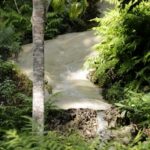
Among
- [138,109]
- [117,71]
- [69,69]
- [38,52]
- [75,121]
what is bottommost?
[75,121]

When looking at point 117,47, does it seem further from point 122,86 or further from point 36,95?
point 36,95

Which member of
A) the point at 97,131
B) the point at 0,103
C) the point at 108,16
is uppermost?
the point at 108,16

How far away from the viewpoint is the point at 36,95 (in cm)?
687

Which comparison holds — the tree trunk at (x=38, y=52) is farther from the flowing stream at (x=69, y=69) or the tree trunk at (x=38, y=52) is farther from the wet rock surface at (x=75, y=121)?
the flowing stream at (x=69, y=69)

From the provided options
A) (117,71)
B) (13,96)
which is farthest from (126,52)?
(13,96)

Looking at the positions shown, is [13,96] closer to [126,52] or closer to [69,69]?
[69,69]

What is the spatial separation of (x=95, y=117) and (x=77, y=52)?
364 centimetres

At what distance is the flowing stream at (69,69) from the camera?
9.06 metres

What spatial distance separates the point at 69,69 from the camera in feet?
36.3

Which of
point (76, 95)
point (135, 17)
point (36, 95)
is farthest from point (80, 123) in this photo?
point (135, 17)

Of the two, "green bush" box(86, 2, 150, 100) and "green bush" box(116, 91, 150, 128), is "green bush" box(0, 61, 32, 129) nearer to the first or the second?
"green bush" box(86, 2, 150, 100)

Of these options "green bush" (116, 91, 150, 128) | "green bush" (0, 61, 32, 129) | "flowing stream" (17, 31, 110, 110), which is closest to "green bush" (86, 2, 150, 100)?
"flowing stream" (17, 31, 110, 110)

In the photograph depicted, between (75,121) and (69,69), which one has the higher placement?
(69,69)

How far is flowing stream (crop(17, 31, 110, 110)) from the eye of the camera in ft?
29.7
